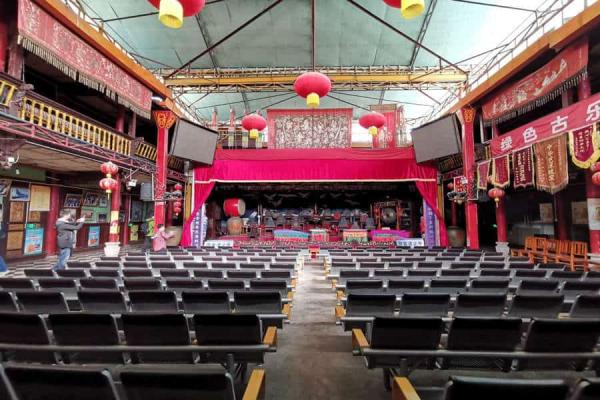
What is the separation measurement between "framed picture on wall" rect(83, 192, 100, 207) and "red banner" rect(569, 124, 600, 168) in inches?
605

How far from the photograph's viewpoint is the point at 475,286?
3.43m

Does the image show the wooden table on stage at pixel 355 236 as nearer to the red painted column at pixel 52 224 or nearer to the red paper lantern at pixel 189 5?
the red paper lantern at pixel 189 5

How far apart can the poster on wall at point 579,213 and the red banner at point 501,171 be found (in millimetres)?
3582

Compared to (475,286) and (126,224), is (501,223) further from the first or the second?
(126,224)

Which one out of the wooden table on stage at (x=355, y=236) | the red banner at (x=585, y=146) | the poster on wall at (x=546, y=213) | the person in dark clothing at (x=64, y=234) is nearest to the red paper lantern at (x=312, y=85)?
the person in dark clothing at (x=64, y=234)

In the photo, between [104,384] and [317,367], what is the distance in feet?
6.21

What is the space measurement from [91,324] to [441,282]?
357 centimetres

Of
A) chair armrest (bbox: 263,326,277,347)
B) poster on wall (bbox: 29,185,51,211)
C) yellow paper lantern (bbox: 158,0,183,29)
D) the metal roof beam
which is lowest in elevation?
chair armrest (bbox: 263,326,277,347)

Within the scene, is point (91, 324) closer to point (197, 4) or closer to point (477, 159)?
point (197, 4)

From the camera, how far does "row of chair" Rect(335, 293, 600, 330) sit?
2.64 m

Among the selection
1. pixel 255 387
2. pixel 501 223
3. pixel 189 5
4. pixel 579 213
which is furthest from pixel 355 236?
pixel 255 387

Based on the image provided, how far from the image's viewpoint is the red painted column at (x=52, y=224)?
9.56 metres

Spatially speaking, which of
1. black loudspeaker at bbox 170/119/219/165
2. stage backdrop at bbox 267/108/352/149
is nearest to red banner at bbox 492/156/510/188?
stage backdrop at bbox 267/108/352/149

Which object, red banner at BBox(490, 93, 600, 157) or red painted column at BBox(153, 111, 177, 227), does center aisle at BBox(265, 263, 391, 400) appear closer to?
red banner at BBox(490, 93, 600, 157)
